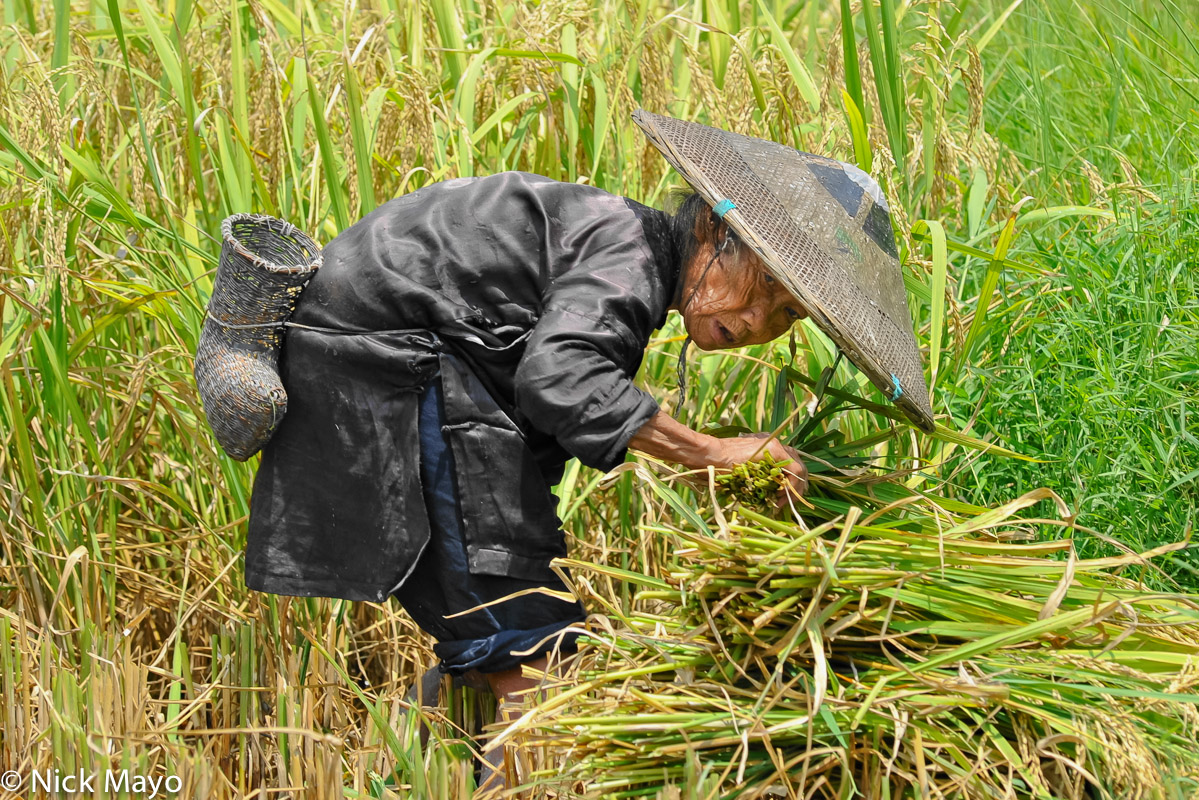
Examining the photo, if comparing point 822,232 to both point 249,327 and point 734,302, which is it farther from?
point 249,327

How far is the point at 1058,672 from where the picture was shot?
1.67 metres

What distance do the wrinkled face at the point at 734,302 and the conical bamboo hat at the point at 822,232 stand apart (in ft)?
0.29

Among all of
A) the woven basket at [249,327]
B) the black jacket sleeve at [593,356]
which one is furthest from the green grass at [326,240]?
the black jacket sleeve at [593,356]

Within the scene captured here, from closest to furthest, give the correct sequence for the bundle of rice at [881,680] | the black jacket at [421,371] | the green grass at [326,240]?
the bundle of rice at [881,680] < the black jacket at [421,371] < the green grass at [326,240]

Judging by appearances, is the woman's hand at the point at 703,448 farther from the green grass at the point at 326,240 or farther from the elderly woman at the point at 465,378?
the green grass at the point at 326,240

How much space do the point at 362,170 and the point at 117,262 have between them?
22.4 inches

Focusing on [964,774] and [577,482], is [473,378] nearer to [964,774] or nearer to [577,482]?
[577,482]

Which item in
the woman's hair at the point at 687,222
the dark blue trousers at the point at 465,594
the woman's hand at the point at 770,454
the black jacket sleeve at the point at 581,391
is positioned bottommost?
the dark blue trousers at the point at 465,594

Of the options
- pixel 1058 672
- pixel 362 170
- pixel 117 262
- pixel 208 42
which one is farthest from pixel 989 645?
pixel 208 42

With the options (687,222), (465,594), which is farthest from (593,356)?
(465,594)

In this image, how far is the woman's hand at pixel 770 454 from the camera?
6.32 feet

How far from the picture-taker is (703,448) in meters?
1.92

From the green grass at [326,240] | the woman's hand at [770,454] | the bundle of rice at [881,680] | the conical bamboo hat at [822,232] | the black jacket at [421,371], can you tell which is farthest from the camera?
the green grass at [326,240]

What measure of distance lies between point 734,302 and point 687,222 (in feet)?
0.61
